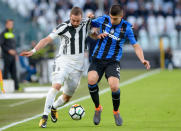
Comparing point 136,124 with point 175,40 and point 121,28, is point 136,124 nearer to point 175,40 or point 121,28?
point 121,28

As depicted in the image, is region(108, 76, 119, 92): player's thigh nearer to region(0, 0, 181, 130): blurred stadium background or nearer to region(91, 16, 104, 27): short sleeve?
region(91, 16, 104, 27): short sleeve

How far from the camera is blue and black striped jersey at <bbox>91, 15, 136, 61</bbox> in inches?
389

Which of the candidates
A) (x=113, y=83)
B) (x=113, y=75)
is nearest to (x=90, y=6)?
(x=113, y=75)

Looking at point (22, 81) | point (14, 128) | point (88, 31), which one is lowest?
point (22, 81)

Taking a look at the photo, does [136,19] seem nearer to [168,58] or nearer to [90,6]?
[90,6]

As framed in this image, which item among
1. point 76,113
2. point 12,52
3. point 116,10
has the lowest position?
point 76,113

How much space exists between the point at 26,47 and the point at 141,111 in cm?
1560

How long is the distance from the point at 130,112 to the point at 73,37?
283 cm

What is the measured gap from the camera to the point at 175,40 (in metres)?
32.9

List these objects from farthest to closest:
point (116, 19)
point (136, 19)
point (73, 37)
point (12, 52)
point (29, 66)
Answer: point (136, 19), point (29, 66), point (12, 52), point (73, 37), point (116, 19)

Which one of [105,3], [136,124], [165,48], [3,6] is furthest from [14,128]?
[105,3]

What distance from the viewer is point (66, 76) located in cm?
990

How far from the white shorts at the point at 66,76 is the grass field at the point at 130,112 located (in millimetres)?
667

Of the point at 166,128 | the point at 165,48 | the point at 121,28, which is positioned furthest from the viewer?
the point at 165,48
